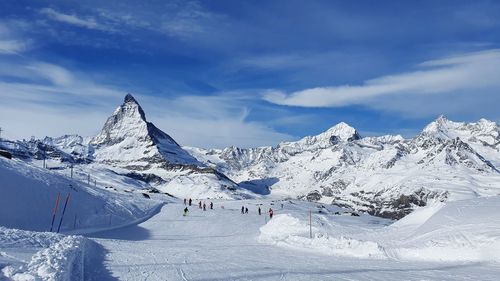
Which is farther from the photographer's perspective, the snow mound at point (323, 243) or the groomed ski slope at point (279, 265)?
the snow mound at point (323, 243)

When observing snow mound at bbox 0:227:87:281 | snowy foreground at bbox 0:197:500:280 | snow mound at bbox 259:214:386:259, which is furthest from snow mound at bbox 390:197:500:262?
snow mound at bbox 0:227:87:281

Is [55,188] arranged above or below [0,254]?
above

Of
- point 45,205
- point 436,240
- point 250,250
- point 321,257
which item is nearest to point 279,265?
point 321,257

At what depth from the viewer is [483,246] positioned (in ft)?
85.1

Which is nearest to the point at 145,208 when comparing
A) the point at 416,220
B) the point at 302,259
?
the point at 416,220

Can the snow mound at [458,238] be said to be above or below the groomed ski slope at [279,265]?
above

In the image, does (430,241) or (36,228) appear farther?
(36,228)

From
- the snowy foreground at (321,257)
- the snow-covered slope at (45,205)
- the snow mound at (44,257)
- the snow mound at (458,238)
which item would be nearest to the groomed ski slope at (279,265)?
the snowy foreground at (321,257)

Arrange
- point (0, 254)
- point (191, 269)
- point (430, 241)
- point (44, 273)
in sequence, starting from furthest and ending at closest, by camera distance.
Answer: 1. point (430, 241)
2. point (191, 269)
3. point (0, 254)
4. point (44, 273)

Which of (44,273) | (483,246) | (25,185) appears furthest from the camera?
(25,185)

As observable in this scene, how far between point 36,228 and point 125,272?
81.9ft

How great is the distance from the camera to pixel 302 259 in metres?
26.2

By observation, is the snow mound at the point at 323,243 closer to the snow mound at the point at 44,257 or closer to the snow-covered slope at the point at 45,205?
the snow mound at the point at 44,257

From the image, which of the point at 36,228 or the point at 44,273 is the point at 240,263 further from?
the point at 36,228
